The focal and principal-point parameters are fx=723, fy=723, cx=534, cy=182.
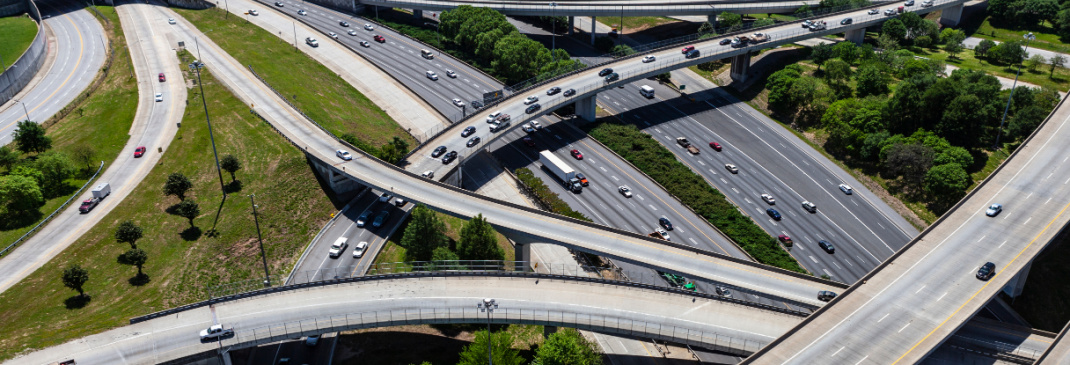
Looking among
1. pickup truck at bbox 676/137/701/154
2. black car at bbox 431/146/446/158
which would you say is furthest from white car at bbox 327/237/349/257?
pickup truck at bbox 676/137/701/154

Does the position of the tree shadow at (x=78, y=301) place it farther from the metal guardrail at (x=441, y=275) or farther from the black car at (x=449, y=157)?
the black car at (x=449, y=157)

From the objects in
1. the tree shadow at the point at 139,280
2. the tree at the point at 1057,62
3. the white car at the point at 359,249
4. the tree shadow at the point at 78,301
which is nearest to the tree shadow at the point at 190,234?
the tree shadow at the point at 139,280

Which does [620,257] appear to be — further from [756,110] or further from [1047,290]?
[756,110]

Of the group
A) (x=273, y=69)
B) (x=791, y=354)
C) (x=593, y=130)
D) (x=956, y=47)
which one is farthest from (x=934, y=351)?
(x=273, y=69)

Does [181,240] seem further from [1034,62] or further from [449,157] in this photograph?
[1034,62]

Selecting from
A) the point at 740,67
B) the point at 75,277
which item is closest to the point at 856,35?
the point at 740,67

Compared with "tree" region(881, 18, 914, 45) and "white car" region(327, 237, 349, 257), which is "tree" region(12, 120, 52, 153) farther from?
"tree" region(881, 18, 914, 45)
